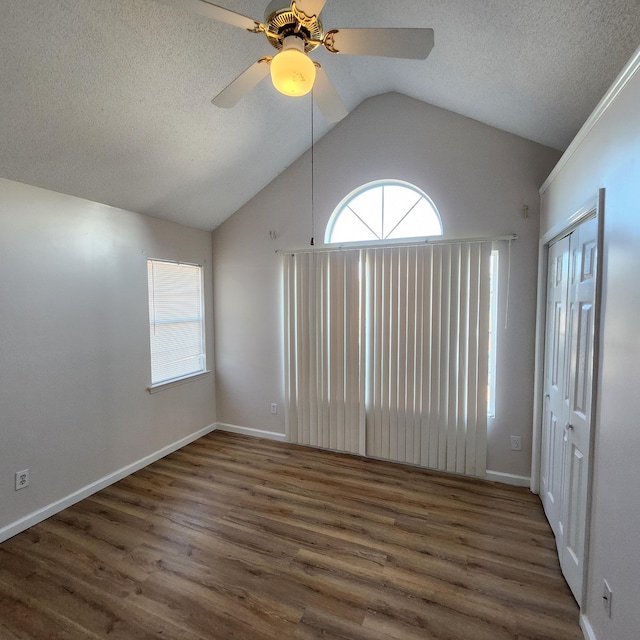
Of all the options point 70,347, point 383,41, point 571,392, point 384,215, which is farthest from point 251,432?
point 383,41

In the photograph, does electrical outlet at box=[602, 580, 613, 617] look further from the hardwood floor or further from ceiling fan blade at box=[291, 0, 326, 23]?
ceiling fan blade at box=[291, 0, 326, 23]

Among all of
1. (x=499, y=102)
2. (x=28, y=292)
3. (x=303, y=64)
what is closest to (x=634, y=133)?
(x=303, y=64)

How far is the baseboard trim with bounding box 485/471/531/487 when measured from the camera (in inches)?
110

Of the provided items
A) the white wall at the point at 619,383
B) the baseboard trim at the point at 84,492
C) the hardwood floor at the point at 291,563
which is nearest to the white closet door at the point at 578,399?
the white wall at the point at 619,383

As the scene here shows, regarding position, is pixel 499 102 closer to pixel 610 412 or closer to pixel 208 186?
pixel 610 412

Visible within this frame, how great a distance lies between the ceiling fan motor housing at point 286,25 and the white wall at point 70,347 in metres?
2.09

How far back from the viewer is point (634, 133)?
124 centimetres

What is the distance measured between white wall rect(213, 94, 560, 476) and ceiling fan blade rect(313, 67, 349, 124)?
141 cm

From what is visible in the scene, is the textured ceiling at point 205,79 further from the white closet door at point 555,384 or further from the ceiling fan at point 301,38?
the white closet door at point 555,384

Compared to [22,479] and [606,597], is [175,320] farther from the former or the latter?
[606,597]

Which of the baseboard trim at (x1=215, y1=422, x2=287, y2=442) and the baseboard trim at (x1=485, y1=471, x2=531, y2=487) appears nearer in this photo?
the baseboard trim at (x1=485, y1=471, x2=531, y2=487)

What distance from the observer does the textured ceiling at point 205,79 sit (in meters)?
1.57

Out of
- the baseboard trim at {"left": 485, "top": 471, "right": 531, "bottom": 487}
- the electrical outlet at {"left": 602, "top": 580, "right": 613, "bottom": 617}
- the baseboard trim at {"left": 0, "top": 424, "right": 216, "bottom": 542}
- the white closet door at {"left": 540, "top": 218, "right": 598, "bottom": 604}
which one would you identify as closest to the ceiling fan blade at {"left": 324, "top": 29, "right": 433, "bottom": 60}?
the white closet door at {"left": 540, "top": 218, "right": 598, "bottom": 604}

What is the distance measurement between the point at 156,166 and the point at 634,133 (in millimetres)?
2953
